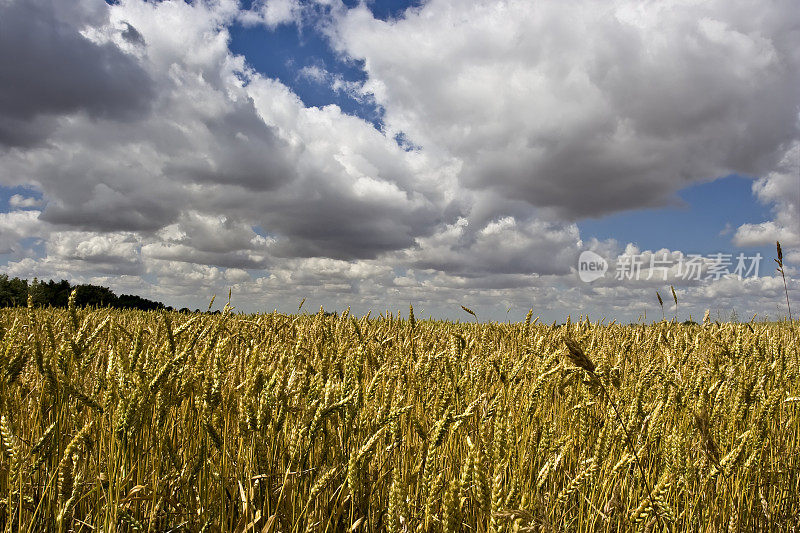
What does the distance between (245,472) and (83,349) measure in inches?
44.0

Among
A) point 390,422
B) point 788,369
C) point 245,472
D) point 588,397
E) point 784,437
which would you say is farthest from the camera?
point 788,369

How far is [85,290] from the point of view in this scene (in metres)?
22.1

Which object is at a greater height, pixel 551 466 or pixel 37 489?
pixel 551 466

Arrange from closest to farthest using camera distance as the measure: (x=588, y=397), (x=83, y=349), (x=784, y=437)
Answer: (x=83, y=349), (x=588, y=397), (x=784, y=437)

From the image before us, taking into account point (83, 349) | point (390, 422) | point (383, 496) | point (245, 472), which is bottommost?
point (383, 496)

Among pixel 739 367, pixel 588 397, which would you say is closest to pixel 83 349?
pixel 588 397

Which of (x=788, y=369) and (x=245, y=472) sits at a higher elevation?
(x=788, y=369)

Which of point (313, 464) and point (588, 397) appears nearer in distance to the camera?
point (313, 464)

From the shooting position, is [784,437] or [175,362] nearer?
[175,362]

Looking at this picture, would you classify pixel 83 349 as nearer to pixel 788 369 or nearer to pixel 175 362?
pixel 175 362

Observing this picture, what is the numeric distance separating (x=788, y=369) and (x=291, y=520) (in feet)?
15.9

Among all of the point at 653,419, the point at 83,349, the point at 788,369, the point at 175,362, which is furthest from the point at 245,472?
the point at 788,369

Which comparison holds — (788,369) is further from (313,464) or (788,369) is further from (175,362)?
(175,362)

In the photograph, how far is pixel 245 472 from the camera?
1.97 m
